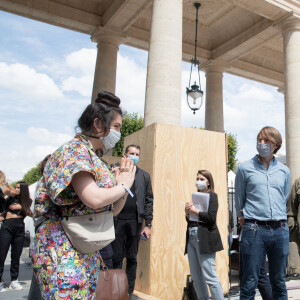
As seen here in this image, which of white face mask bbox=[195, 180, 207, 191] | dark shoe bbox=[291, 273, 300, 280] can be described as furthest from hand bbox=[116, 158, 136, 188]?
dark shoe bbox=[291, 273, 300, 280]

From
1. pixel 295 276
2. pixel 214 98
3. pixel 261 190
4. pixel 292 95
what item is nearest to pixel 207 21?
pixel 214 98

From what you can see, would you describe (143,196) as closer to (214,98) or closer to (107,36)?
(107,36)

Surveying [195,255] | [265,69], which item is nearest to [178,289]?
[195,255]

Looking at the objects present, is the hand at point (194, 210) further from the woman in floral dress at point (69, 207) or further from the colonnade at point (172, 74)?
the colonnade at point (172, 74)

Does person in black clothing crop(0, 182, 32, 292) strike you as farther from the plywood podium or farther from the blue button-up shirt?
the blue button-up shirt

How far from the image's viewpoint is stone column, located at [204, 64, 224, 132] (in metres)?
16.2

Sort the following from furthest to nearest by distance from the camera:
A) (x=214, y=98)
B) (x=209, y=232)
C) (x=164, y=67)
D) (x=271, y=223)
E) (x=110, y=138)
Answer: (x=214, y=98), (x=164, y=67), (x=209, y=232), (x=271, y=223), (x=110, y=138)

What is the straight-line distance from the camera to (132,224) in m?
5.12

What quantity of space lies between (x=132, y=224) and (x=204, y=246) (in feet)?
4.15

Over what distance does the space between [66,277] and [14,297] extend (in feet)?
16.8

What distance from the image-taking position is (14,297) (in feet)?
20.1

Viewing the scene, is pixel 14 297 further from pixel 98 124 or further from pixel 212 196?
pixel 98 124

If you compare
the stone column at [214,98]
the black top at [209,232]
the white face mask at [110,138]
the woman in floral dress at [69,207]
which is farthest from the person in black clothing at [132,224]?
the stone column at [214,98]

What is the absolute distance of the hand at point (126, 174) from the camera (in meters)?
2.04
